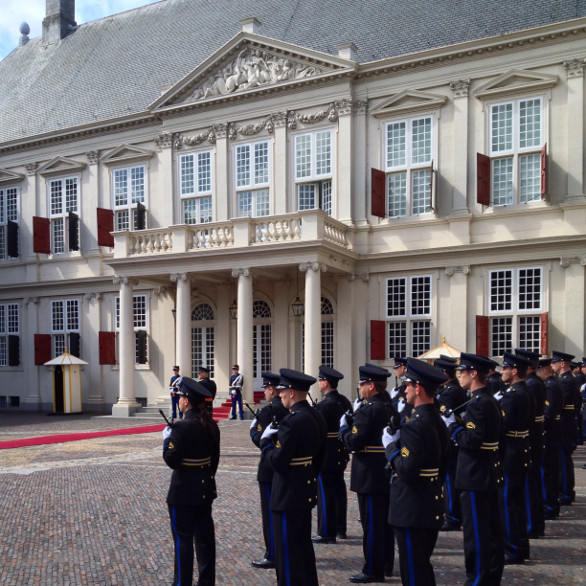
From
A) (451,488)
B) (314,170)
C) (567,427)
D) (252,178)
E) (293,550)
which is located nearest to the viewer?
(293,550)

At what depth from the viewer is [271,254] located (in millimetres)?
20547

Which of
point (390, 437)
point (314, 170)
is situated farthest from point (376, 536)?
point (314, 170)

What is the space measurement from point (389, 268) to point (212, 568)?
16227 millimetres

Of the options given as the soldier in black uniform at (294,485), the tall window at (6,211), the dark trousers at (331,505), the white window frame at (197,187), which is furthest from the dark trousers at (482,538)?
the tall window at (6,211)

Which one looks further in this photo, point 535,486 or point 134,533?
point 134,533

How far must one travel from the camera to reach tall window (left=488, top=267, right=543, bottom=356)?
774 inches

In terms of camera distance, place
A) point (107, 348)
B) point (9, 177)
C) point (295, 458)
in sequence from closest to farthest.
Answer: point (295, 458) → point (107, 348) → point (9, 177)

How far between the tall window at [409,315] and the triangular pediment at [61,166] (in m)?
13.4

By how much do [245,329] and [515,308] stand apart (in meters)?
7.84

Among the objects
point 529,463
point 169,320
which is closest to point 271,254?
point 169,320

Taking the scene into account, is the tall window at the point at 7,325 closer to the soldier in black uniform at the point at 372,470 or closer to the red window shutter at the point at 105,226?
the red window shutter at the point at 105,226

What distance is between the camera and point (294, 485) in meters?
5.80

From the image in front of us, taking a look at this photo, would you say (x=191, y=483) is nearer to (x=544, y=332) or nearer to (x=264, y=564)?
(x=264, y=564)

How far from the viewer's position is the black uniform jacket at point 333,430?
8.03m
